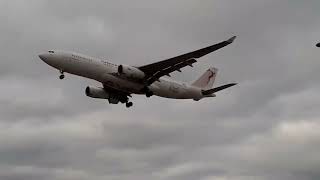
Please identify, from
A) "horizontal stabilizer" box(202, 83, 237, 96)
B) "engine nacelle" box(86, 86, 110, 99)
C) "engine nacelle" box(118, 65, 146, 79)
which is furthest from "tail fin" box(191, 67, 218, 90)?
"engine nacelle" box(118, 65, 146, 79)

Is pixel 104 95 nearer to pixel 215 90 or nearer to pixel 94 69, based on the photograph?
pixel 94 69

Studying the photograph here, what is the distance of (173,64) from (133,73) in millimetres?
5850

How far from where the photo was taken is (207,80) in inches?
4601

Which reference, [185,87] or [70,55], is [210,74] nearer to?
[185,87]

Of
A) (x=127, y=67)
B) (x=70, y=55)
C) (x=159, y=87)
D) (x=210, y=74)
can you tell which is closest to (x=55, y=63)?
(x=70, y=55)

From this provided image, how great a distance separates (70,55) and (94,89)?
1349 cm

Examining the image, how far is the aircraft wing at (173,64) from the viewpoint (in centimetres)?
9344

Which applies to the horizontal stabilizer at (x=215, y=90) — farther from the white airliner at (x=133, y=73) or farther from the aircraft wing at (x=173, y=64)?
the aircraft wing at (x=173, y=64)

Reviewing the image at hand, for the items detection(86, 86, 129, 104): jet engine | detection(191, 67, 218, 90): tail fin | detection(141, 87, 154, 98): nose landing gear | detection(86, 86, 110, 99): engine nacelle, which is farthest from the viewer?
detection(191, 67, 218, 90): tail fin

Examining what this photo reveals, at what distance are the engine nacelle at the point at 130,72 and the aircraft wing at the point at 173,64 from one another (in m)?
0.98

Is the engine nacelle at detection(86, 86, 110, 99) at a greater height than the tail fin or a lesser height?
lesser

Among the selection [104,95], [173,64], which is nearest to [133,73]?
[173,64]

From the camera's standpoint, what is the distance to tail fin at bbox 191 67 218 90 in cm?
11379

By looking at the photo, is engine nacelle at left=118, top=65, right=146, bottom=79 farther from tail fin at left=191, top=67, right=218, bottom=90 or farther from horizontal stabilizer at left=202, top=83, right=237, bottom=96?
tail fin at left=191, top=67, right=218, bottom=90
